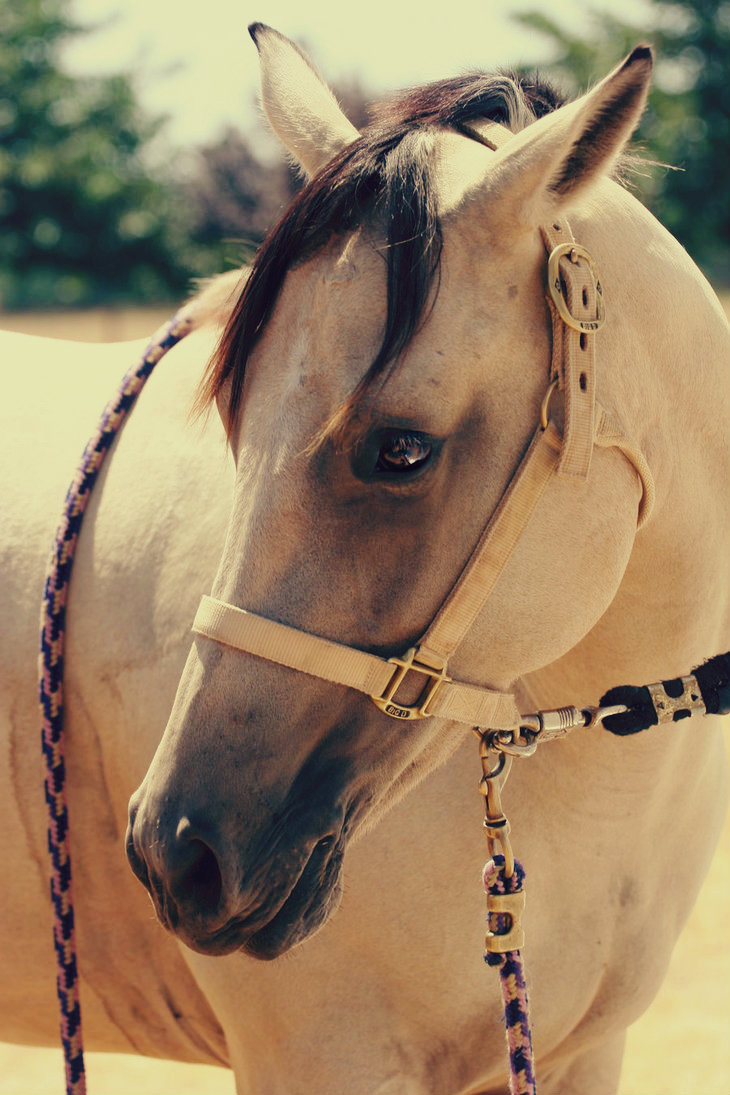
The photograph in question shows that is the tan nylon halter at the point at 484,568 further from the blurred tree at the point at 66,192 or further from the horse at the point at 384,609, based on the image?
the blurred tree at the point at 66,192

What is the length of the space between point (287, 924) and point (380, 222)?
94 cm

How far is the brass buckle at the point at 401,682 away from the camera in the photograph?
1.42m

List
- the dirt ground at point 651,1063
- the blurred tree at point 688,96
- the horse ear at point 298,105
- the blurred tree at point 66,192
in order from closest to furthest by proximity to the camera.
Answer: the horse ear at point 298,105 → the dirt ground at point 651,1063 → the blurred tree at point 688,96 → the blurred tree at point 66,192

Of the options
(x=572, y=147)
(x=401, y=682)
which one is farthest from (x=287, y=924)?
(x=572, y=147)

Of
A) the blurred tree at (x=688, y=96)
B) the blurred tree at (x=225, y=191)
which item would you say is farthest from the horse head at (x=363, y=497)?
the blurred tree at (x=225, y=191)

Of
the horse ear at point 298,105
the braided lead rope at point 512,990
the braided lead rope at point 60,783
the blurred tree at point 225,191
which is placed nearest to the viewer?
the braided lead rope at point 512,990

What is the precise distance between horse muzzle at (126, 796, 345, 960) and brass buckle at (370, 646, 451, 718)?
171mm

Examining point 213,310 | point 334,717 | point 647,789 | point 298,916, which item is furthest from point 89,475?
point 647,789

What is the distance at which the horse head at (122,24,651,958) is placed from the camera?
1.39m

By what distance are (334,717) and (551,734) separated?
0.38m

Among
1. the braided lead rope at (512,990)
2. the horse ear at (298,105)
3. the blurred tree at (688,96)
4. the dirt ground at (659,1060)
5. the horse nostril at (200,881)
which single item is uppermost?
the blurred tree at (688,96)

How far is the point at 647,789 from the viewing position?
6.23ft

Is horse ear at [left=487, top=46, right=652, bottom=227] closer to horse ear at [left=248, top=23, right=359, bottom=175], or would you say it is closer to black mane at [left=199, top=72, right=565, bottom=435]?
black mane at [left=199, top=72, right=565, bottom=435]

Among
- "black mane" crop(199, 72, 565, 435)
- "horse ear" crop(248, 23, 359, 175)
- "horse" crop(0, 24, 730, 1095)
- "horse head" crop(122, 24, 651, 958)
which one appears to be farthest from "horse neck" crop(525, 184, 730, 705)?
"horse ear" crop(248, 23, 359, 175)
